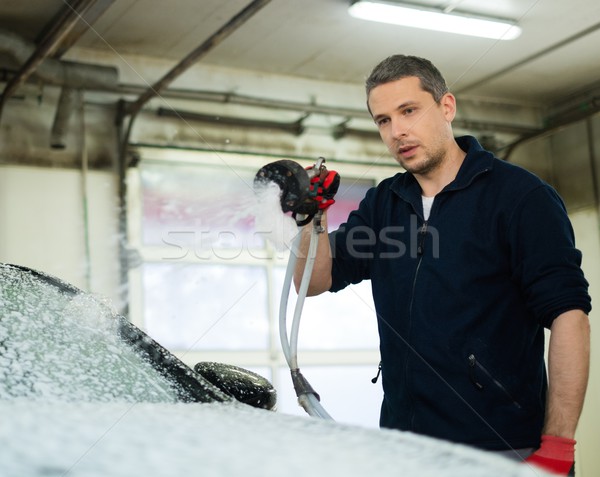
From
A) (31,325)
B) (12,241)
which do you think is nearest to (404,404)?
(31,325)

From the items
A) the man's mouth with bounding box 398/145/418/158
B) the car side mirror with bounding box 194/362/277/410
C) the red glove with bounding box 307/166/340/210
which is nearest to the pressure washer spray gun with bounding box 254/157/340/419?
the red glove with bounding box 307/166/340/210

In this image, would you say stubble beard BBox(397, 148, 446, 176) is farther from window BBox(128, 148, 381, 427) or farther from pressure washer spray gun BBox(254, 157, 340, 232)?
window BBox(128, 148, 381, 427)

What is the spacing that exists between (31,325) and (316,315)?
566 cm

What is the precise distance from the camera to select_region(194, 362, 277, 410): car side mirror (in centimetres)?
185

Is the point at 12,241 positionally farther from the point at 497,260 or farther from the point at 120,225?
the point at 497,260

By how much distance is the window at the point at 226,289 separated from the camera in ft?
20.9

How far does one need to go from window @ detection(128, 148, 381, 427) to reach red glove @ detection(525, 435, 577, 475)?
4603 mm

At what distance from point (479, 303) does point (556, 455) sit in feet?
1.38

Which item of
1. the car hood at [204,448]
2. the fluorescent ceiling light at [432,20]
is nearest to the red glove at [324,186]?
the car hood at [204,448]

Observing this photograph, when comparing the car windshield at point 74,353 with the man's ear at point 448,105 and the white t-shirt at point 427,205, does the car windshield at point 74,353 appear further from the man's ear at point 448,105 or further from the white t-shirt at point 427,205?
the man's ear at point 448,105

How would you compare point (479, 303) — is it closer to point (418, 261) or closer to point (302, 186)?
point (418, 261)

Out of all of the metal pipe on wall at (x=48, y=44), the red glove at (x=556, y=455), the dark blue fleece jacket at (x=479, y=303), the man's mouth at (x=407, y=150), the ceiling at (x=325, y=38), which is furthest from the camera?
the ceiling at (x=325, y=38)

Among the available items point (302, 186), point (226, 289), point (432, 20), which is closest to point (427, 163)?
point (302, 186)

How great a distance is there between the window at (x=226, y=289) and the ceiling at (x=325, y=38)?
2.91 ft
